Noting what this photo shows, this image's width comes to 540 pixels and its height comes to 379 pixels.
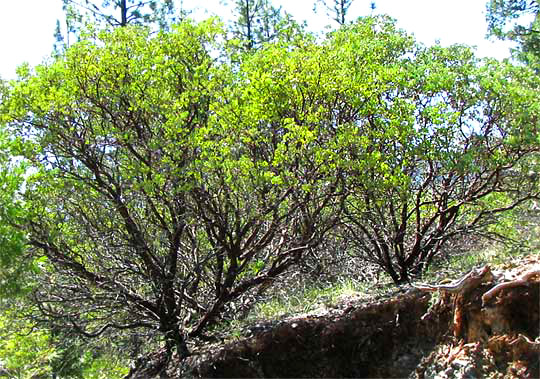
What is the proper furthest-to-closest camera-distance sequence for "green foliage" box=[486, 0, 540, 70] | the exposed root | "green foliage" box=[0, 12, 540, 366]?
"green foliage" box=[486, 0, 540, 70] < "green foliage" box=[0, 12, 540, 366] < the exposed root

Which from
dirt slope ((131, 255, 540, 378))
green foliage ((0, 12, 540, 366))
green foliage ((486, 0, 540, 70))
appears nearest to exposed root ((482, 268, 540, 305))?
dirt slope ((131, 255, 540, 378))

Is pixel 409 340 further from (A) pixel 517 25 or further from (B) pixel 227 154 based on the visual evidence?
(A) pixel 517 25

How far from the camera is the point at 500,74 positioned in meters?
7.41

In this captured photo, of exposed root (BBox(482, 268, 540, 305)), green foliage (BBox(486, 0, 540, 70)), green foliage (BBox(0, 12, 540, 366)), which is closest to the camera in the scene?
exposed root (BBox(482, 268, 540, 305))

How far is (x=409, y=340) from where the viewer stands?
6711 mm

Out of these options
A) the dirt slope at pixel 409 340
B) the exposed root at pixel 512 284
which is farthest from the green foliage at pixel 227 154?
the exposed root at pixel 512 284

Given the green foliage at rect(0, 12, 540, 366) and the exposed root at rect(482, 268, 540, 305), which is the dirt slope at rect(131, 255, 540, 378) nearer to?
the exposed root at rect(482, 268, 540, 305)

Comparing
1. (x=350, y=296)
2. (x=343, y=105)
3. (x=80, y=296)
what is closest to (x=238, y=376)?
(x=350, y=296)

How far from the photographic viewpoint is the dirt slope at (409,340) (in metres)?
5.26

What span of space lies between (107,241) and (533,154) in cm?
597

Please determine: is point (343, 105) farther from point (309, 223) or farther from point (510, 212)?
point (510, 212)

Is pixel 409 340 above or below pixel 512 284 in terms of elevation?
below

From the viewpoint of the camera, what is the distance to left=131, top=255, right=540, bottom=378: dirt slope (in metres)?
5.26

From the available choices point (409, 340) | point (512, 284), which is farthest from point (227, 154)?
point (512, 284)
